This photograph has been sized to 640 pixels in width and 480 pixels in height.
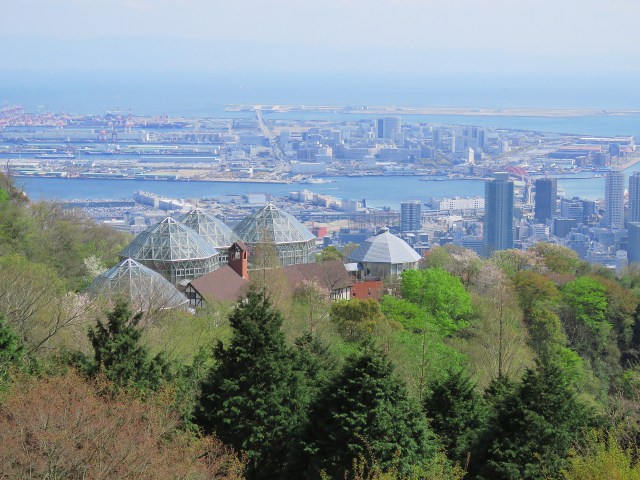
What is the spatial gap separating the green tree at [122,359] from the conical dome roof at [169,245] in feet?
56.5

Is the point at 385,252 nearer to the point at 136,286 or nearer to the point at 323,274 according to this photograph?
the point at 323,274

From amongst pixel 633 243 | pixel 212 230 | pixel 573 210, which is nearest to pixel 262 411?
pixel 212 230

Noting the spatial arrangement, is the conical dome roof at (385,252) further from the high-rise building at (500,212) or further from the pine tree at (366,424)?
the high-rise building at (500,212)

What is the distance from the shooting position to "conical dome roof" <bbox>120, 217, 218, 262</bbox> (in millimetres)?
34156

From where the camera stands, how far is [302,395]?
1662 centimetres


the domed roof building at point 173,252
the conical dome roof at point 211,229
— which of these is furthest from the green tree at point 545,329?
the conical dome roof at point 211,229

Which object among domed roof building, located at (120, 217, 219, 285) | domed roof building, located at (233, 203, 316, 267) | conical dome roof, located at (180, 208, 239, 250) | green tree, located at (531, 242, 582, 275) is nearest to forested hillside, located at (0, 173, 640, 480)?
domed roof building, located at (120, 217, 219, 285)

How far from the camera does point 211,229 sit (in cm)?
3772

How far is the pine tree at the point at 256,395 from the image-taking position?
16297mm

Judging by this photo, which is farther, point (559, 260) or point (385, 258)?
point (559, 260)

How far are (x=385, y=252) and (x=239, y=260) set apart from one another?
6610 mm

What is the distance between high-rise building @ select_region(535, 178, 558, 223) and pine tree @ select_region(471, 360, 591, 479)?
94999mm

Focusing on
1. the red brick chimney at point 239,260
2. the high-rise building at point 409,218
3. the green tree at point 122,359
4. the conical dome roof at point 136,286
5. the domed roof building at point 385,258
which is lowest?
the high-rise building at point 409,218

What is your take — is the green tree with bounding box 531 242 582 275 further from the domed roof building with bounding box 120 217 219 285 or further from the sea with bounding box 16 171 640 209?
the sea with bounding box 16 171 640 209
